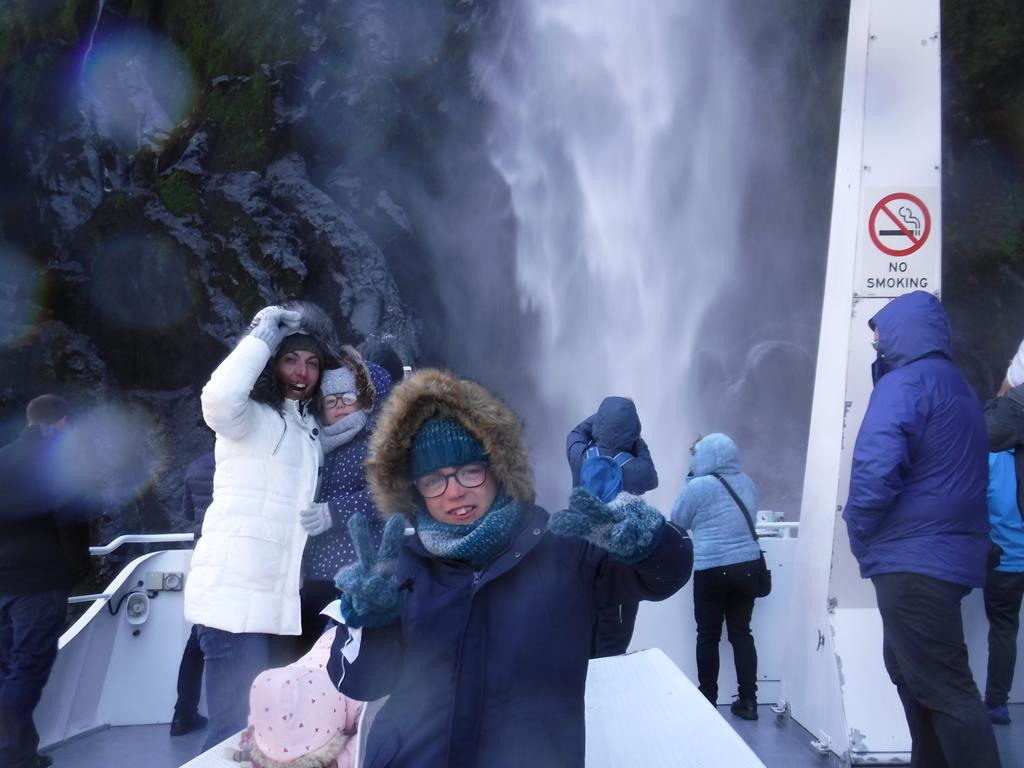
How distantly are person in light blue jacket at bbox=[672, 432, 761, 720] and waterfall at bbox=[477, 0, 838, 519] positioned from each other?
12228 millimetres

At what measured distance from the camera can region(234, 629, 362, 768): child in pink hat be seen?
2.64 meters

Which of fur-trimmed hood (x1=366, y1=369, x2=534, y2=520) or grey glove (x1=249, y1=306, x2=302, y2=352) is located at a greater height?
grey glove (x1=249, y1=306, x2=302, y2=352)

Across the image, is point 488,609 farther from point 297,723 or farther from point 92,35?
point 92,35

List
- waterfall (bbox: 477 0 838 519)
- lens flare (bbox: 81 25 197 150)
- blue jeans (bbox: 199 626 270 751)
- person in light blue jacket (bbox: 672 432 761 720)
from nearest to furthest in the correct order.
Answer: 1. blue jeans (bbox: 199 626 270 751)
2. person in light blue jacket (bbox: 672 432 761 720)
3. waterfall (bbox: 477 0 838 519)
4. lens flare (bbox: 81 25 197 150)

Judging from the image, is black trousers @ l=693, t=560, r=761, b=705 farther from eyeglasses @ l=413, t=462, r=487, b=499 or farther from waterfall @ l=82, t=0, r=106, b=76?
waterfall @ l=82, t=0, r=106, b=76

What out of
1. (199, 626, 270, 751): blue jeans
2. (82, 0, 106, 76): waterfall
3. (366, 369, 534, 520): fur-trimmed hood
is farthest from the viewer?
(82, 0, 106, 76): waterfall

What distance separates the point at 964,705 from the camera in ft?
10.5

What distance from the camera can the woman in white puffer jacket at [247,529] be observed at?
10.1 feet

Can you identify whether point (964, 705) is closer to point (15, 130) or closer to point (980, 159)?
point (980, 159)

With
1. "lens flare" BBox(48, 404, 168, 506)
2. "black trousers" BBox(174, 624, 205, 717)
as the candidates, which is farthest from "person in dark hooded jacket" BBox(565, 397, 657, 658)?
"lens flare" BBox(48, 404, 168, 506)

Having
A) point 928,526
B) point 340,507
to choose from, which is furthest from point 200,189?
point 928,526

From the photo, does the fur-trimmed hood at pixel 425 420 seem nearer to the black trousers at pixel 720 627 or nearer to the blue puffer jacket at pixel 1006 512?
the black trousers at pixel 720 627

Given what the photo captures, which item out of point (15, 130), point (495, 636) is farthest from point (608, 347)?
point (495, 636)

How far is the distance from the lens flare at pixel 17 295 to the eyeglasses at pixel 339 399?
1728 cm
